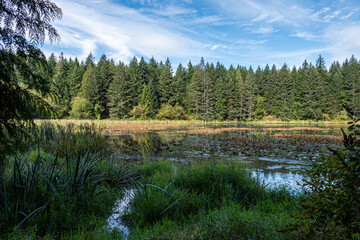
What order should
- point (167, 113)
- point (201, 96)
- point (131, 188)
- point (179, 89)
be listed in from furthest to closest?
point (179, 89), point (201, 96), point (167, 113), point (131, 188)

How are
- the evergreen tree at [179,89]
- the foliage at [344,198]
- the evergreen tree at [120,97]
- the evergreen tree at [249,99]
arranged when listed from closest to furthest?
the foliage at [344,198], the evergreen tree at [120,97], the evergreen tree at [249,99], the evergreen tree at [179,89]

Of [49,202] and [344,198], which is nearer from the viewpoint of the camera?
[344,198]

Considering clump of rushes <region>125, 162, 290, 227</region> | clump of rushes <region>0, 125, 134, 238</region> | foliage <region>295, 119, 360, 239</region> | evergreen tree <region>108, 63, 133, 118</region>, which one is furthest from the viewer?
evergreen tree <region>108, 63, 133, 118</region>

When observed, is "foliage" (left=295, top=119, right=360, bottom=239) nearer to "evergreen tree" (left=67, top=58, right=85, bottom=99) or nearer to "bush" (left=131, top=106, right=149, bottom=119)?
"bush" (left=131, top=106, right=149, bottom=119)

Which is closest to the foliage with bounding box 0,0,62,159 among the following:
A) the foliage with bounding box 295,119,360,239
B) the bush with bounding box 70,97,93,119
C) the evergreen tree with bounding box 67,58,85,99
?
the foliage with bounding box 295,119,360,239

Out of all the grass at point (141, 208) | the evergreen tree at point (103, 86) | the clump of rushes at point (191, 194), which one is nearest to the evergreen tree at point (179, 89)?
the evergreen tree at point (103, 86)

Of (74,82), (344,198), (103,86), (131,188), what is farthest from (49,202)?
(74,82)

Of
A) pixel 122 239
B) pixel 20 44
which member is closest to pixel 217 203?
pixel 122 239

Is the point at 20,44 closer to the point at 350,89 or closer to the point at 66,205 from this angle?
the point at 66,205

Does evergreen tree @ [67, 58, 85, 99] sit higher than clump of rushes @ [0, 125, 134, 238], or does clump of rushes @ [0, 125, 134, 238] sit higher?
evergreen tree @ [67, 58, 85, 99]

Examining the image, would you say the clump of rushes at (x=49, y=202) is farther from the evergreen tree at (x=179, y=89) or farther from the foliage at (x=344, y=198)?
the evergreen tree at (x=179, y=89)

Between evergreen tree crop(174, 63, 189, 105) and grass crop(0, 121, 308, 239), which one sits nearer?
grass crop(0, 121, 308, 239)

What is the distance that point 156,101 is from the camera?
4772 centimetres

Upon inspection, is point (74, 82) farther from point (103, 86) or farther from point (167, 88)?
point (167, 88)
